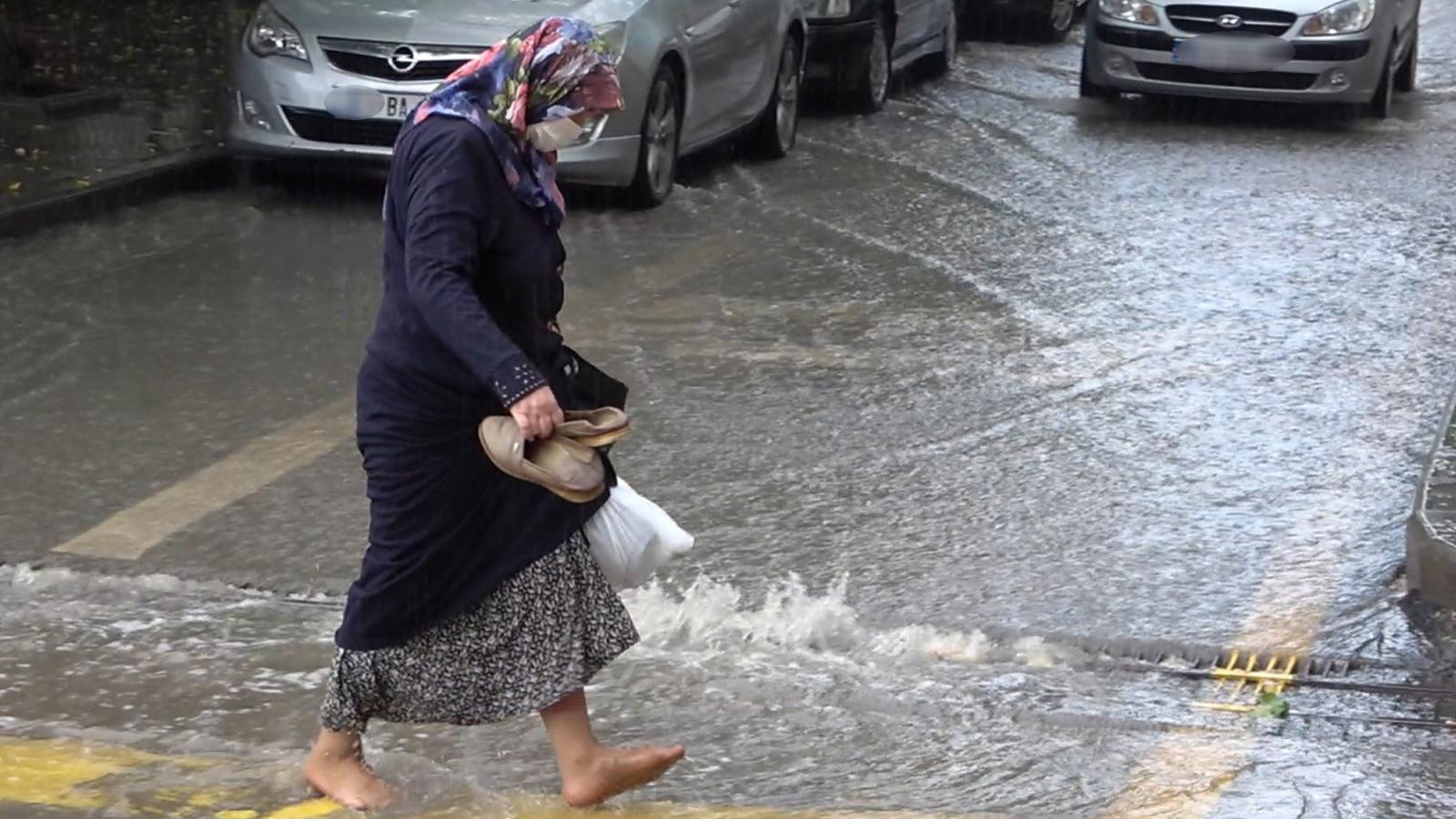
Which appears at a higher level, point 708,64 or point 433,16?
point 433,16

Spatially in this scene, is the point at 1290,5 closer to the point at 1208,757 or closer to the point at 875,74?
the point at 875,74

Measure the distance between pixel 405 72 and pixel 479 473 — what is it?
756 cm

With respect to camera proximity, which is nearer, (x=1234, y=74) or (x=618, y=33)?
(x=618, y=33)

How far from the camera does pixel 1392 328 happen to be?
9.52m

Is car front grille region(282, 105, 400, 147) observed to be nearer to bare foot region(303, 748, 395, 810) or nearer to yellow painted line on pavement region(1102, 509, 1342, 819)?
yellow painted line on pavement region(1102, 509, 1342, 819)

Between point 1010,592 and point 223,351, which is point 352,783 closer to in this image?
point 1010,592

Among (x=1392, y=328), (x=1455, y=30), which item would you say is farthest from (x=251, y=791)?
(x=1455, y=30)

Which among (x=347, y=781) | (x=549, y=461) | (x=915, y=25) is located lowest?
(x=915, y=25)

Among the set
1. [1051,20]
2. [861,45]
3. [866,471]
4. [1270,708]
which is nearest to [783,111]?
[861,45]

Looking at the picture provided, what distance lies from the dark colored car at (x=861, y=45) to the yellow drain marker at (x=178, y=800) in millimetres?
11514

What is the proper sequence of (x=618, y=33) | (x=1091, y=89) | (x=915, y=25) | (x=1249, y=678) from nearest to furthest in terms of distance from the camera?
(x=1249, y=678) < (x=618, y=33) < (x=1091, y=89) < (x=915, y=25)

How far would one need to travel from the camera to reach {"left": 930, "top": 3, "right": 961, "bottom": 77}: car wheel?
61.3ft

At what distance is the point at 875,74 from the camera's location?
1638 centimetres

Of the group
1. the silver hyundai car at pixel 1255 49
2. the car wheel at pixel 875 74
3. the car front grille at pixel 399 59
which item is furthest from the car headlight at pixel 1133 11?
the car front grille at pixel 399 59
